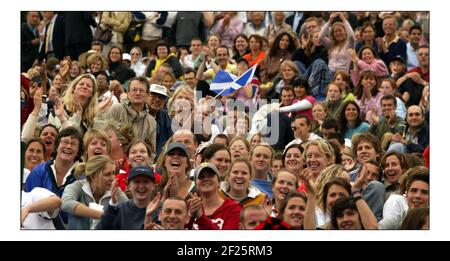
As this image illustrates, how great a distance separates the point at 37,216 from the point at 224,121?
3419 millimetres

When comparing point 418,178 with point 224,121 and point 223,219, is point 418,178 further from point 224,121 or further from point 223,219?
point 224,121

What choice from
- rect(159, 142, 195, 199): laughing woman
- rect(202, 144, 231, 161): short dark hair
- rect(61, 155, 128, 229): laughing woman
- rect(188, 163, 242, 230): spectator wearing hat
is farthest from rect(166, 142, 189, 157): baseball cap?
rect(61, 155, 128, 229): laughing woman

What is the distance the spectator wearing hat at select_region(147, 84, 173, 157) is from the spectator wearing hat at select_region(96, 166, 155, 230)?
1723 millimetres

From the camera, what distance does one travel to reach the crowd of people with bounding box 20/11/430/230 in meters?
17.0

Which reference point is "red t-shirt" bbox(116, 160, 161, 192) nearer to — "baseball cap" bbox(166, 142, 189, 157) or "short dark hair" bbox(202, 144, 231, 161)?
"baseball cap" bbox(166, 142, 189, 157)

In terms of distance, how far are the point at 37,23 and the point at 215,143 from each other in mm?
5073

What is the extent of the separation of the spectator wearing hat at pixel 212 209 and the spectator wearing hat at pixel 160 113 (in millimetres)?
1671

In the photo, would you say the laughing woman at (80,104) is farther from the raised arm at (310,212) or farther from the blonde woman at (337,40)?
the blonde woman at (337,40)

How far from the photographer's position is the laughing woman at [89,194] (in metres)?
16.9

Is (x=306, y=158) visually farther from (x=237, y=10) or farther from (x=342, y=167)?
(x=237, y=10)

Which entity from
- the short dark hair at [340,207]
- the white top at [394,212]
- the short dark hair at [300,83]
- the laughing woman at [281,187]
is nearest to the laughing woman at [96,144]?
the laughing woman at [281,187]

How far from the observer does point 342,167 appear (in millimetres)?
18172

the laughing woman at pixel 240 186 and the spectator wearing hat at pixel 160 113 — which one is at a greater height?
the spectator wearing hat at pixel 160 113

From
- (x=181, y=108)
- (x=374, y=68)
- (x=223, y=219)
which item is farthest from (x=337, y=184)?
(x=374, y=68)
